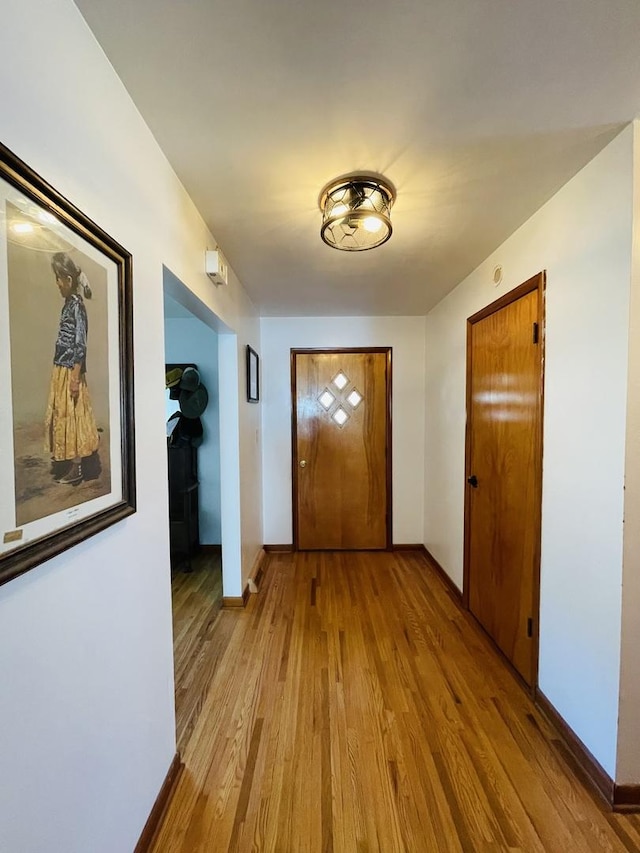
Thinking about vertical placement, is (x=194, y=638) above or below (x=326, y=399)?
below

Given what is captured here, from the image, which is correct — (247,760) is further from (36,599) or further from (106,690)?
(36,599)

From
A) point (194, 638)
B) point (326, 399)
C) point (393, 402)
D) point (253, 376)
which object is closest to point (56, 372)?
point (194, 638)

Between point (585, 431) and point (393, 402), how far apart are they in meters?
2.11

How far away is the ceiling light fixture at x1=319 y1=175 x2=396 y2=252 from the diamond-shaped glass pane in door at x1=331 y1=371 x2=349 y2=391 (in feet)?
6.04

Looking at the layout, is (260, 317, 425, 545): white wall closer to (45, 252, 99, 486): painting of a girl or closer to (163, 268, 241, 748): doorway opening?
(163, 268, 241, 748): doorway opening

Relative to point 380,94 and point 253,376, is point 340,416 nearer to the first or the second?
point 253,376

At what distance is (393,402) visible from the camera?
3.45m

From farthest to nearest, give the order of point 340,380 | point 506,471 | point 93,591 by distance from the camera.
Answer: point 340,380
point 506,471
point 93,591

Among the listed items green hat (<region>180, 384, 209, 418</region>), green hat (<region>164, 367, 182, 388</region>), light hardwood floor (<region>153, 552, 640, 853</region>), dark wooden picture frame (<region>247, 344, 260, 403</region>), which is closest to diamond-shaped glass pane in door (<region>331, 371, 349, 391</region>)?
dark wooden picture frame (<region>247, 344, 260, 403</region>)

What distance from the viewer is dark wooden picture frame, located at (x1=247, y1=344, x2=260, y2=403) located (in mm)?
2805

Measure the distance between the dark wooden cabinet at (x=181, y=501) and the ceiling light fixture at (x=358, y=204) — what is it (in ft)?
7.58

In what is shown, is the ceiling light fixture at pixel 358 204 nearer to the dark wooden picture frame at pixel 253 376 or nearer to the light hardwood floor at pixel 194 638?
the dark wooden picture frame at pixel 253 376

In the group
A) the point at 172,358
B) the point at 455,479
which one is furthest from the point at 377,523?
the point at 172,358

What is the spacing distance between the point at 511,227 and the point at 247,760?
2664mm
